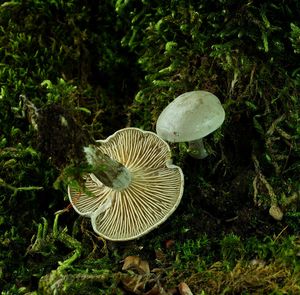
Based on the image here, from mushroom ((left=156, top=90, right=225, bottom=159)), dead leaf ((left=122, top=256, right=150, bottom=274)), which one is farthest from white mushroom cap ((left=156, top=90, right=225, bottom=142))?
dead leaf ((left=122, top=256, right=150, bottom=274))

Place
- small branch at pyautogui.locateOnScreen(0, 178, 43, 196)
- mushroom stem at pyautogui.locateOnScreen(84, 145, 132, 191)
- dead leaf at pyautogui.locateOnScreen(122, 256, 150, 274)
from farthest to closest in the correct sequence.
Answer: small branch at pyautogui.locateOnScreen(0, 178, 43, 196)
dead leaf at pyautogui.locateOnScreen(122, 256, 150, 274)
mushroom stem at pyautogui.locateOnScreen(84, 145, 132, 191)

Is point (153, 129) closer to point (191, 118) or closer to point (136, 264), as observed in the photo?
point (191, 118)

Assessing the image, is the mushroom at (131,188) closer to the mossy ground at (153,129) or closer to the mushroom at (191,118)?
the mossy ground at (153,129)

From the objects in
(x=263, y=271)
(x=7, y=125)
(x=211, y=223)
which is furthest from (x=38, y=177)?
(x=263, y=271)

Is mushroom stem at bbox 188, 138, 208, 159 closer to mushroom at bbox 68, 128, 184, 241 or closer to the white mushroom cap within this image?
mushroom at bbox 68, 128, 184, 241

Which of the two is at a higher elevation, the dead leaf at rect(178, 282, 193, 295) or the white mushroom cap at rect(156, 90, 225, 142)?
the white mushroom cap at rect(156, 90, 225, 142)

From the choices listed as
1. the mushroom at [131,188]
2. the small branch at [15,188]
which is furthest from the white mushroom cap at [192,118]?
the small branch at [15,188]

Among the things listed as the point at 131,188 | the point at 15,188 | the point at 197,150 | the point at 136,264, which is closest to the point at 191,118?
the point at 197,150
